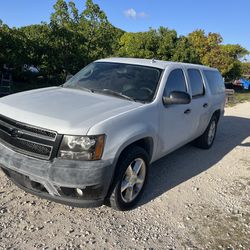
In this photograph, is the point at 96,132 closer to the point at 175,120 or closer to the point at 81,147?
the point at 81,147

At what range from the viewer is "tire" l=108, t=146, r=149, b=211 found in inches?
154

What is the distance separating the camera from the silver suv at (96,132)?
3.53m

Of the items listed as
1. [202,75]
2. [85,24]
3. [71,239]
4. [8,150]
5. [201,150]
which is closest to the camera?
[71,239]

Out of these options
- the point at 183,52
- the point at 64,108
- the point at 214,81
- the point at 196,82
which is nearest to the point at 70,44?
Result: the point at 183,52

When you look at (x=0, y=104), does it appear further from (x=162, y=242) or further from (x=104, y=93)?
(x=162, y=242)

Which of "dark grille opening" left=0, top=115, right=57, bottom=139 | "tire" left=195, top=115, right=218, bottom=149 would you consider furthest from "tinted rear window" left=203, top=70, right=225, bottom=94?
"dark grille opening" left=0, top=115, right=57, bottom=139

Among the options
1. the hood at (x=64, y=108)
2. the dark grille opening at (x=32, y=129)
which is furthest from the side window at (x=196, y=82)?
the dark grille opening at (x=32, y=129)

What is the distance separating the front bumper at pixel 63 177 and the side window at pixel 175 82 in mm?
1772

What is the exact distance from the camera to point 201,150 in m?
7.16

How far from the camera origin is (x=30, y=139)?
364cm

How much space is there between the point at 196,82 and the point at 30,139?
350 centimetres

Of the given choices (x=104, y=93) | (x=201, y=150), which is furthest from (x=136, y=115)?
(x=201, y=150)

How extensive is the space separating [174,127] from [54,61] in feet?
37.2

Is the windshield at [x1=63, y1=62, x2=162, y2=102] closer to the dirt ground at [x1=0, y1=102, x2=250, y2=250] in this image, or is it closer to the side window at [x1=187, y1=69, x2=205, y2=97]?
the side window at [x1=187, y1=69, x2=205, y2=97]
